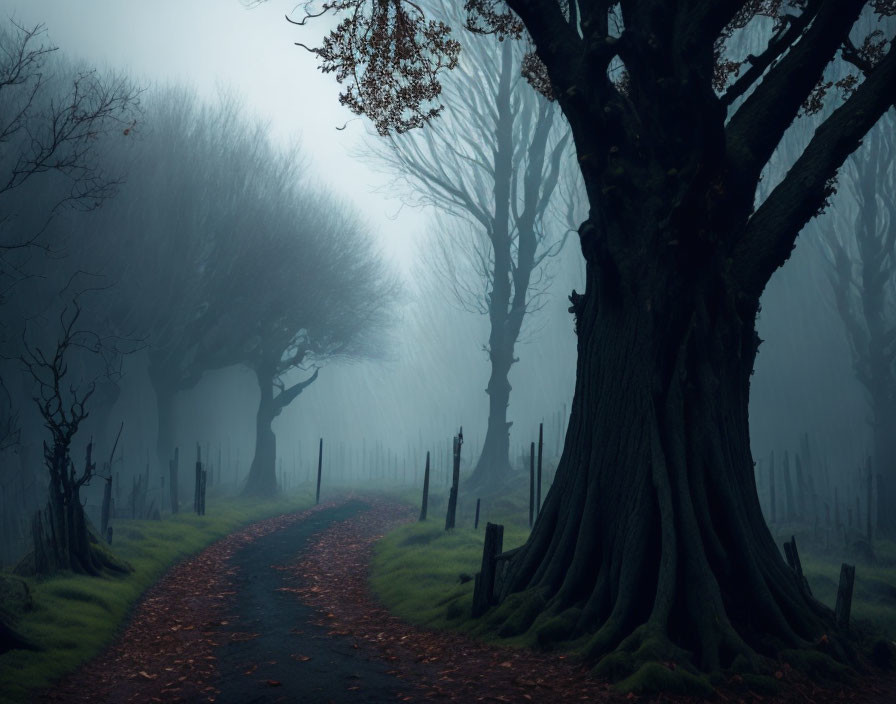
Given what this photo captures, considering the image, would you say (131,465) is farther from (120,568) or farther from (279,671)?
(279,671)

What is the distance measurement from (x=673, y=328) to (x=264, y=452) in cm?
2850

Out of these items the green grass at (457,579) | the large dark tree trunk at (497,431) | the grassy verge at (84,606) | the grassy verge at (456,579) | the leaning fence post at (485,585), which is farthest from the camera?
the large dark tree trunk at (497,431)

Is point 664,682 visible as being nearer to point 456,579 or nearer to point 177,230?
point 456,579

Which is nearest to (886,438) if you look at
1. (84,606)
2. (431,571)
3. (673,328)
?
(431,571)

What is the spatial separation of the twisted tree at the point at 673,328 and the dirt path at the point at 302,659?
0.73 meters

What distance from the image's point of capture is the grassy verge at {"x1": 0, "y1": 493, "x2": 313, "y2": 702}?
7641mm

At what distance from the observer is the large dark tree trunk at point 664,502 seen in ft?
25.1

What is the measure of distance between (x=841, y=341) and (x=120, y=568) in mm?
40368

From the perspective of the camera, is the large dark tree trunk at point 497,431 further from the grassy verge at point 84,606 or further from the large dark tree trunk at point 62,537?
the large dark tree trunk at point 62,537

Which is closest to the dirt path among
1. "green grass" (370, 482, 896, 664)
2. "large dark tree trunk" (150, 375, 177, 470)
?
"green grass" (370, 482, 896, 664)

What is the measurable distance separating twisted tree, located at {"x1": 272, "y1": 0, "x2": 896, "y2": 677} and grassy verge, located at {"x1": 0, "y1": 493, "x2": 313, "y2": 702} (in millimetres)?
5412

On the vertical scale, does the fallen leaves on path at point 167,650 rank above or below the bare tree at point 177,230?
below

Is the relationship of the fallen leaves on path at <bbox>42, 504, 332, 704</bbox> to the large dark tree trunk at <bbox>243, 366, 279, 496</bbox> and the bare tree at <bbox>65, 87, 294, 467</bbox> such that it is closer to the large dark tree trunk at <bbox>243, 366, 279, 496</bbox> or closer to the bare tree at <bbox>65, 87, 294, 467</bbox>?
the bare tree at <bbox>65, 87, 294, 467</bbox>

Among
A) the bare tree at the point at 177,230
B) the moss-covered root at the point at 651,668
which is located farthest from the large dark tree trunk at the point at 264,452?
the moss-covered root at the point at 651,668
